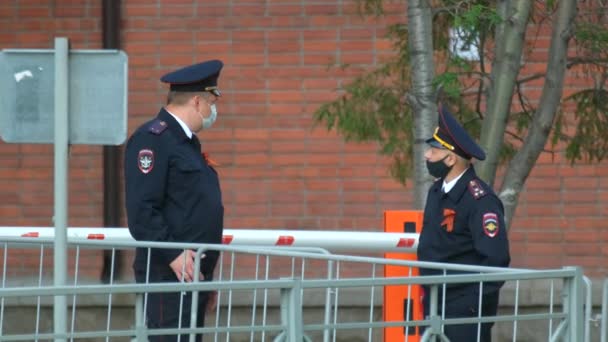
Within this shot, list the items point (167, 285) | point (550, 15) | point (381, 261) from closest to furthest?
point (167, 285) → point (381, 261) → point (550, 15)

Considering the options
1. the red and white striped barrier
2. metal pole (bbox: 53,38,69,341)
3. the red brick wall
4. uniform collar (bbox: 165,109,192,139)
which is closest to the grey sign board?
metal pole (bbox: 53,38,69,341)

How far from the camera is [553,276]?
4973 mm

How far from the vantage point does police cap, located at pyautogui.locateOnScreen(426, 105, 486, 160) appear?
6.18 metres

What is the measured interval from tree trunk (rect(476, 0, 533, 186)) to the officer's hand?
1.75m

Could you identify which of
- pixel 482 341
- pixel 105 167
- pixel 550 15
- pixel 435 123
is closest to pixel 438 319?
pixel 482 341

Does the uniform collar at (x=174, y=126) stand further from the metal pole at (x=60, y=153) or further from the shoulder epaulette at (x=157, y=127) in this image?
the metal pole at (x=60, y=153)

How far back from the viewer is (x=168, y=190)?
19.5 ft

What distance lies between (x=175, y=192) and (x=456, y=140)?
121 cm

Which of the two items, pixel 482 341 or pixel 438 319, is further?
pixel 482 341

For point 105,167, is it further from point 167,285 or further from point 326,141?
point 167,285

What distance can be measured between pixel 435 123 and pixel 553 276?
6.98 ft

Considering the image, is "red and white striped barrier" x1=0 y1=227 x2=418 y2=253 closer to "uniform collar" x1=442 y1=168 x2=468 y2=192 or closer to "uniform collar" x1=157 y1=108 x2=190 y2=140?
"uniform collar" x1=442 y1=168 x2=468 y2=192

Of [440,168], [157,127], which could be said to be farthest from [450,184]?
[157,127]

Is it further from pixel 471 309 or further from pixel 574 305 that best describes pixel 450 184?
pixel 574 305
